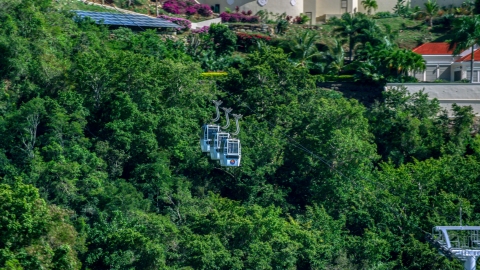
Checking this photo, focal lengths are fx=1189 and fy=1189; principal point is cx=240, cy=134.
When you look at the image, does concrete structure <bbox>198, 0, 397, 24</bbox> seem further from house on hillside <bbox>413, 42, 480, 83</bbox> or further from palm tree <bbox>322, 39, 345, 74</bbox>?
house on hillside <bbox>413, 42, 480, 83</bbox>

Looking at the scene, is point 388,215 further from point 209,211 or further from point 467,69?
point 467,69

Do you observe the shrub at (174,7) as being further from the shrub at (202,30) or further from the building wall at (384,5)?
the building wall at (384,5)

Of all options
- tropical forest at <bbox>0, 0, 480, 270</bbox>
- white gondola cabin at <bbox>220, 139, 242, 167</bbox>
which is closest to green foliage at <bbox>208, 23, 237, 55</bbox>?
tropical forest at <bbox>0, 0, 480, 270</bbox>

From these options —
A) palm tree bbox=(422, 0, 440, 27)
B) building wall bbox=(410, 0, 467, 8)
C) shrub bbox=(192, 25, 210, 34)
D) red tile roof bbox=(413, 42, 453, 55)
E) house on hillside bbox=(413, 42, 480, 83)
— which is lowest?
house on hillside bbox=(413, 42, 480, 83)

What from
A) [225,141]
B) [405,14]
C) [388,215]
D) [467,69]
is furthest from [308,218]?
[405,14]

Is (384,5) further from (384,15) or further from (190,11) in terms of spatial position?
(190,11)

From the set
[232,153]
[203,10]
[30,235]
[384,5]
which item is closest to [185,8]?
[203,10]
